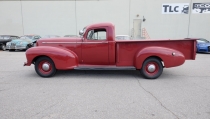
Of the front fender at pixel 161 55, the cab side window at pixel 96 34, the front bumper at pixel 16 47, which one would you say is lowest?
the front fender at pixel 161 55

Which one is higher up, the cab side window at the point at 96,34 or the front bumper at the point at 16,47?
the cab side window at the point at 96,34

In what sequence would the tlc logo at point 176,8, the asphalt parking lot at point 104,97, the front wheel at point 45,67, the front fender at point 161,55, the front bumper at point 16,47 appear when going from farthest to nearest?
the tlc logo at point 176,8, the front bumper at point 16,47, the front wheel at point 45,67, the front fender at point 161,55, the asphalt parking lot at point 104,97

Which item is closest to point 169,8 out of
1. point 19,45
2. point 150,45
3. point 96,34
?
point 150,45

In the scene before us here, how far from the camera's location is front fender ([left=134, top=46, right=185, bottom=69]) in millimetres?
5008

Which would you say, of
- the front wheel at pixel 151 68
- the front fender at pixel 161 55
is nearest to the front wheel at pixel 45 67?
the front fender at pixel 161 55

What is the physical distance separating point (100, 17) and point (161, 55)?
622 inches

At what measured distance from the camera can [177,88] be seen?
431 centimetres

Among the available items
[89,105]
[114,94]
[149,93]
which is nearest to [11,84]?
[89,105]

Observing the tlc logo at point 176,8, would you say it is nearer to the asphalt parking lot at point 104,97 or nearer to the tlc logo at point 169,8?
the tlc logo at point 169,8

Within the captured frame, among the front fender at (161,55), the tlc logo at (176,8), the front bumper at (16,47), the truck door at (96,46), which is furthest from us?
the tlc logo at (176,8)

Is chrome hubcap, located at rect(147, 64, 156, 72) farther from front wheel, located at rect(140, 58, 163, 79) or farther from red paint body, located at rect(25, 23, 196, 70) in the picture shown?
red paint body, located at rect(25, 23, 196, 70)

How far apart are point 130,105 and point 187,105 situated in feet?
4.40

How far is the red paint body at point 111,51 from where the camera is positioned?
5.09 m

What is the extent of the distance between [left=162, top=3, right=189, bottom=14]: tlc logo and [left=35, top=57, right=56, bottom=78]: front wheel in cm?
1838
